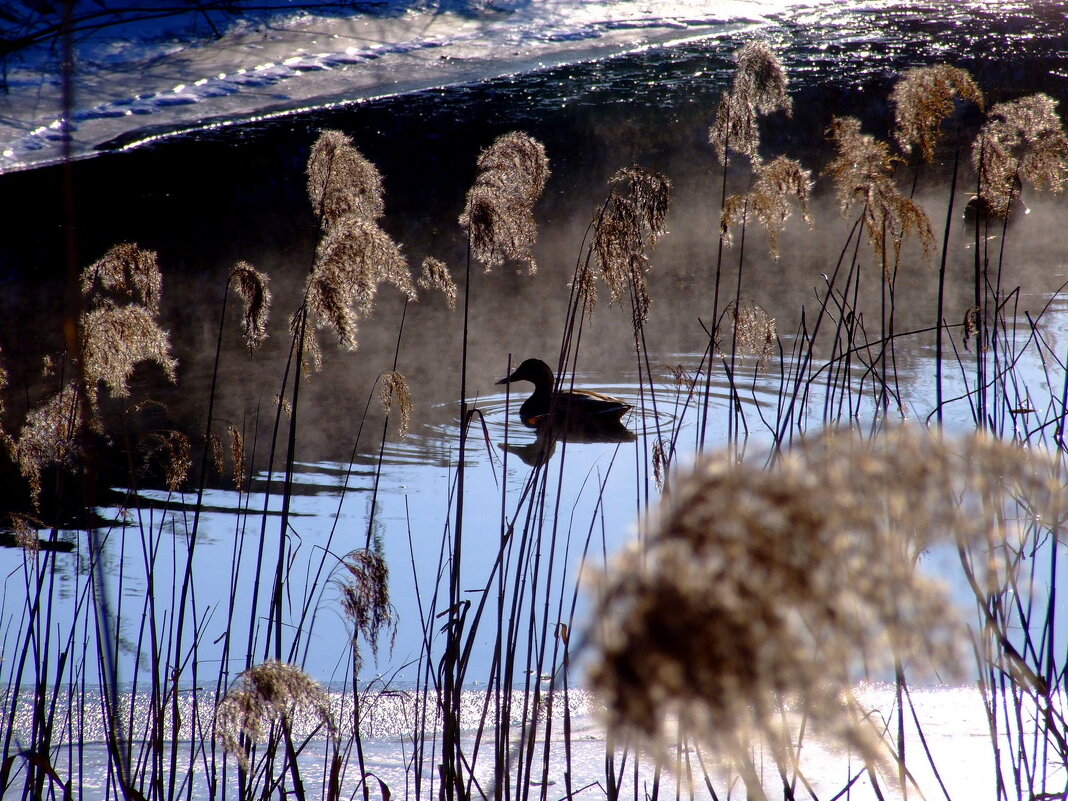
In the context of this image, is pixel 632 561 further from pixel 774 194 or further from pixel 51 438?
pixel 51 438

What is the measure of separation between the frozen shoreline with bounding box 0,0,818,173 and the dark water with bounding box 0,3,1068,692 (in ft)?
1.17

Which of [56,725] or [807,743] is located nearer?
[807,743]

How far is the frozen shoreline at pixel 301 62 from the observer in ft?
30.0

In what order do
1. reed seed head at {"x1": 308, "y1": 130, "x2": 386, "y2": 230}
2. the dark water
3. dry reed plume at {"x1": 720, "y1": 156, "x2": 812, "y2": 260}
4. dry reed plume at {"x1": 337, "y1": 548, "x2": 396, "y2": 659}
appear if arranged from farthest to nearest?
the dark water, dry reed plume at {"x1": 720, "y1": 156, "x2": 812, "y2": 260}, reed seed head at {"x1": 308, "y1": 130, "x2": 386, "y2": 230}, dry reed plume at {"x1": 337, "y1": 548, "x2": 396, "y2": 659}

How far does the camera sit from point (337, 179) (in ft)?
6.75

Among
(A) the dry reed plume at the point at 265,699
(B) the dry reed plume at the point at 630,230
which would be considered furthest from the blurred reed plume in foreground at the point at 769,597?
(B) the dry reed plume at the point at 630,230

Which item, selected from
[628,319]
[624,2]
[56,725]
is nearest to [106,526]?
[56,725]

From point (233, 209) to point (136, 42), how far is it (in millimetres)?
3576

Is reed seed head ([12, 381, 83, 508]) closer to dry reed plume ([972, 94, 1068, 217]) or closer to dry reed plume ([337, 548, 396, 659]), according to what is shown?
dry reed plume ([337, 548, 396, 659])

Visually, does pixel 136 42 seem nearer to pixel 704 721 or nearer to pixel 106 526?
pixel 106 526

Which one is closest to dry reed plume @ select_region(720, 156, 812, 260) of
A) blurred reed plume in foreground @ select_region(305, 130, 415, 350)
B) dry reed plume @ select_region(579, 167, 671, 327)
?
dry reed plume @ select_region(579, 167, 671, 327)

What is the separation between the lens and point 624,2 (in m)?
12.6

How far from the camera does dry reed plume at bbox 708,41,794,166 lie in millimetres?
2072

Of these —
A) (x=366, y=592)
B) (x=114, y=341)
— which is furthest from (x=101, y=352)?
(x=366, y=592)
